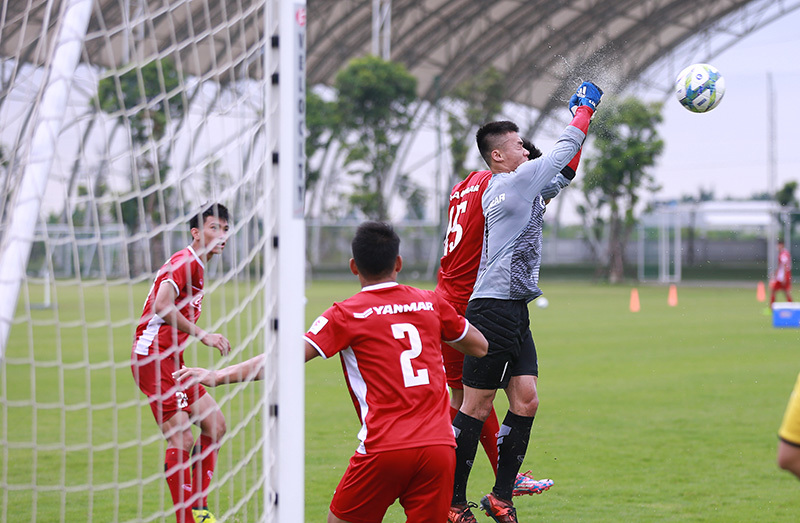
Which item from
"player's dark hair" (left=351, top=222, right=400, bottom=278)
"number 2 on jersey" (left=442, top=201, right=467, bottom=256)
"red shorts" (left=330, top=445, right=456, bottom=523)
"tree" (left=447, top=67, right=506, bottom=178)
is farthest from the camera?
"tree" (left=447, top=67, right=506, bottom=178)

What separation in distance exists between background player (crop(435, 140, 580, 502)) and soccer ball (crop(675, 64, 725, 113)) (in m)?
1.36

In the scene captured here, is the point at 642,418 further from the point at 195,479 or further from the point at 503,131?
the point at 195,479

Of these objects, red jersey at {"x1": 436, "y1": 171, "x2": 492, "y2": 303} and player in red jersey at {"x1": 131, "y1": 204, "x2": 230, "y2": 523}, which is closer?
player in red jersey at {"x1": 131, "y1": 204, "x2": 230, "y2": 523}

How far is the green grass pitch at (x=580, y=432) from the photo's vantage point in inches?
199

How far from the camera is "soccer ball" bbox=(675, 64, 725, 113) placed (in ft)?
19.0

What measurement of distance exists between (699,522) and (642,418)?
123 inches

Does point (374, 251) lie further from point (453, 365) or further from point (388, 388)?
point (453, 365)

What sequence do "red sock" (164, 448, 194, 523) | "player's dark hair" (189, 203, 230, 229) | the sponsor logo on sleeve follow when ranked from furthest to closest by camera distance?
"player's dark hair" (189, 203, 230, 229) → "red sock" (164, 448, 194, 523) → the sponsor logo on sleeve

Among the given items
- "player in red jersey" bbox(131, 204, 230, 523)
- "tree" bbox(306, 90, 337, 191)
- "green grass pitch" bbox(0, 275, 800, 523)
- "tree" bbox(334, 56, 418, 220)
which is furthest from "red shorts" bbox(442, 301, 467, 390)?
"tree" bbox(306, 90, 337, 191)

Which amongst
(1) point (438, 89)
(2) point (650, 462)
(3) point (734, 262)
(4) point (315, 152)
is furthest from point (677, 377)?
(4) point (315, 152)

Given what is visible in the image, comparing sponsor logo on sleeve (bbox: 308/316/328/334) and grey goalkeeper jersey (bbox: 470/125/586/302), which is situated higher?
grey goalkeeper jersey (bbox: 470/125/586/302)

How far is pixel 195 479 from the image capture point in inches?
190

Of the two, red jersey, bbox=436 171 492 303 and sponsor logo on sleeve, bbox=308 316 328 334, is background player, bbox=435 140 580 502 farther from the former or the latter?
sponsor logo on sleeve, bbox=308 316 328 334

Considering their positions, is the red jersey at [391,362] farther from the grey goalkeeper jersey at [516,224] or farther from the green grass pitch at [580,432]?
the grey goalkeeper jersey at [516,224]
